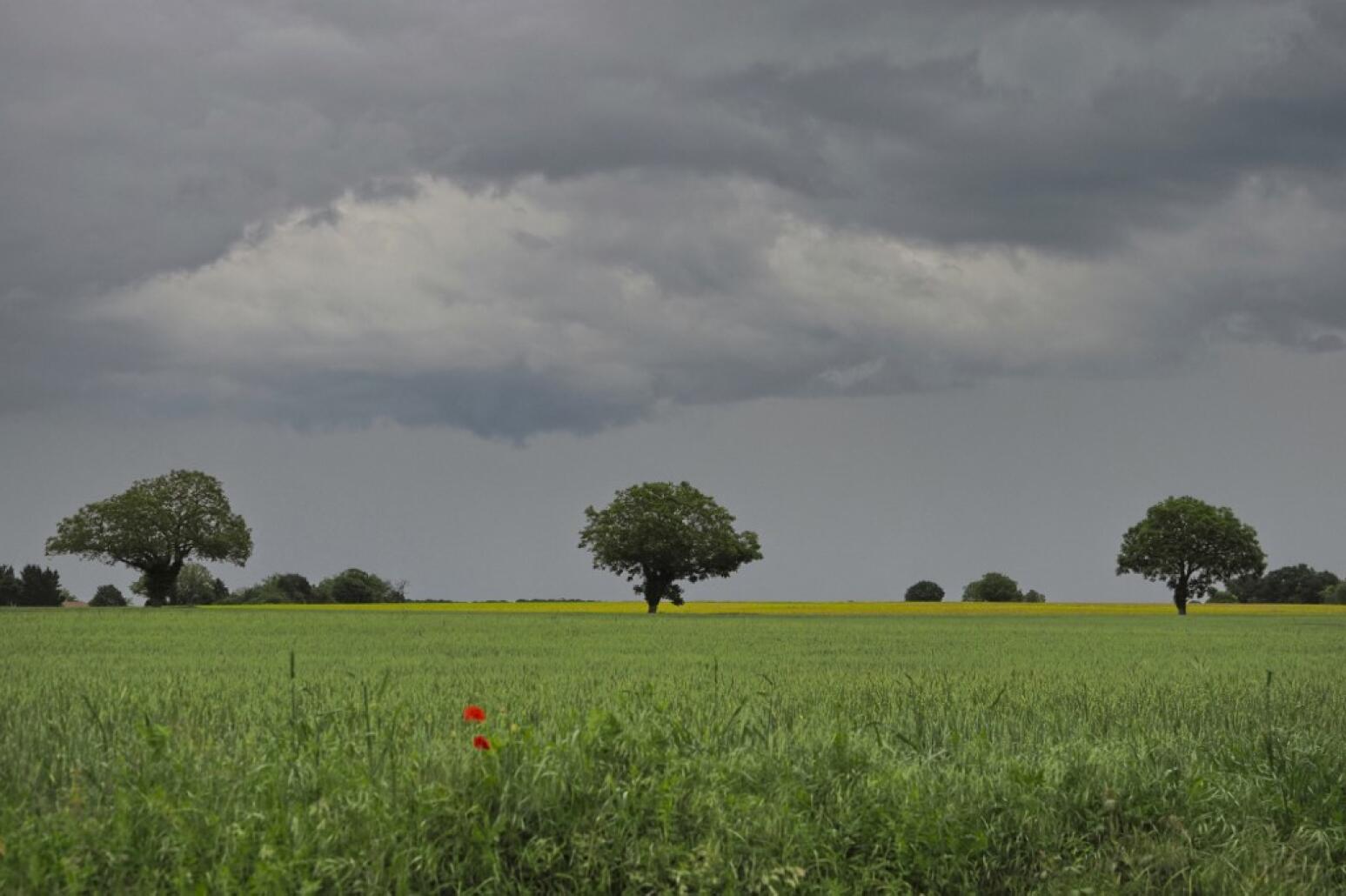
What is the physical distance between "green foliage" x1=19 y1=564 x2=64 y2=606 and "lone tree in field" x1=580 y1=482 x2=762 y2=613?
71.4 metres

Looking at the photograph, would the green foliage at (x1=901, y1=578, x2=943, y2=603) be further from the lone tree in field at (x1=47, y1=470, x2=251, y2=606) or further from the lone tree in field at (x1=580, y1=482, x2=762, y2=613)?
the lone tree in field at (x1=47, y1=470, x2=251, y2=606)

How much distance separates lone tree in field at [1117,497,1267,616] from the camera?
12838cm

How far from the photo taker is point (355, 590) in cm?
17262

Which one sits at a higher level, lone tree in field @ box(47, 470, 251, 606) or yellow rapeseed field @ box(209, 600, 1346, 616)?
lone tree in field @ box(47, 470, 251, 606)

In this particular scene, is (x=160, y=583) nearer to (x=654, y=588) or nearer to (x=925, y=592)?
(x=654, y=588)

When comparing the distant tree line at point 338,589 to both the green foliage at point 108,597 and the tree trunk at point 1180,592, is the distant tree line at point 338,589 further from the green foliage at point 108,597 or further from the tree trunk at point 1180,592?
the tree trunk at point 1180,592

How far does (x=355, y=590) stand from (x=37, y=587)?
4338 centimetres

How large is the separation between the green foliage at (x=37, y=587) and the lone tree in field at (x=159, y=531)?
32.1 metres

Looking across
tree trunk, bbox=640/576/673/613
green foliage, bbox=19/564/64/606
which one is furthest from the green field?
green foliage, bbox=19/564/64/606

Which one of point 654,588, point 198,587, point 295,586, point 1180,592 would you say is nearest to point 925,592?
point 1180,592

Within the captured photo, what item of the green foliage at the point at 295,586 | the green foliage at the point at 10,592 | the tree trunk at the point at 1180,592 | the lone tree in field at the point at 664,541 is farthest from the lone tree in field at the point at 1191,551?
the green foliage at the point at 10,592

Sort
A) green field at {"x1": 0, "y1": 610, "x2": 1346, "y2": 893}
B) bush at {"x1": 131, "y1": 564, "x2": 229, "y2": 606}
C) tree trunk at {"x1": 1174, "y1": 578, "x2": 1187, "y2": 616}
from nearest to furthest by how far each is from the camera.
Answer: green field at {"x1": 0, "y1": 610, "x2": 1346, "y2": 893}
tree trunk at {"x1": 1174, "y1": 578, "x2": 1187, "y2": 616}
bush at {"x1": 131, "y1": 564, "x2": 229, "y2": 606}

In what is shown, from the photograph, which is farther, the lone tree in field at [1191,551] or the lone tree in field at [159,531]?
the lone tree in field at [1191,551]

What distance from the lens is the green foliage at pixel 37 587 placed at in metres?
140
